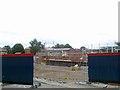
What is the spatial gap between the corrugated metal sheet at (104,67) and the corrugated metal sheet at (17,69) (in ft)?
9.46

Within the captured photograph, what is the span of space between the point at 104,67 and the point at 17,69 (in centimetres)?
407

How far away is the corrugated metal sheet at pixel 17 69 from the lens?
408 inches

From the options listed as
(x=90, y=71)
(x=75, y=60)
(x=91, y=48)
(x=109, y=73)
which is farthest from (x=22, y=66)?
(x=75, y=60)

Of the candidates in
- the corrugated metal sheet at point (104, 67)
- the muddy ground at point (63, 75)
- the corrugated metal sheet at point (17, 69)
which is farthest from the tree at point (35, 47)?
the corrugated metal sheet at point (104, 67)

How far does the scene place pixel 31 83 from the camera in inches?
409

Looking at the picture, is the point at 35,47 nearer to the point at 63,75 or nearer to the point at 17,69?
the point at 63,75

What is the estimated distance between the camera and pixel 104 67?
410 inches

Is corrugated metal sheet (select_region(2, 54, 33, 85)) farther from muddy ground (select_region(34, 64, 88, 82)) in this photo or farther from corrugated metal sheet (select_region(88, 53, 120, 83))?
muddy ground (select_region(34, 64, 88, 82))

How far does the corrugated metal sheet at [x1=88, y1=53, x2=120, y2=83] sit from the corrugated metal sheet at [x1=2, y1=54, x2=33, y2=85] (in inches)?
114

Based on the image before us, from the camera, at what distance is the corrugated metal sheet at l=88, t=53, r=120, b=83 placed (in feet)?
32.7

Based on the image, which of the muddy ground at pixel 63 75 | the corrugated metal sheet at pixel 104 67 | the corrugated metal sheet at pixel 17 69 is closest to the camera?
the corrugated metal sheet at pixel 104 67

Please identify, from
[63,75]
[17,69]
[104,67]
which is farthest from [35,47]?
[104,67]

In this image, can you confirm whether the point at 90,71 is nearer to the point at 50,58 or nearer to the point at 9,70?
the point at 9,70

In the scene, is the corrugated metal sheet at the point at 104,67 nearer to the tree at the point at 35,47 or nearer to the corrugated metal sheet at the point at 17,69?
the corrugated metal sheet at the point at 17,69
